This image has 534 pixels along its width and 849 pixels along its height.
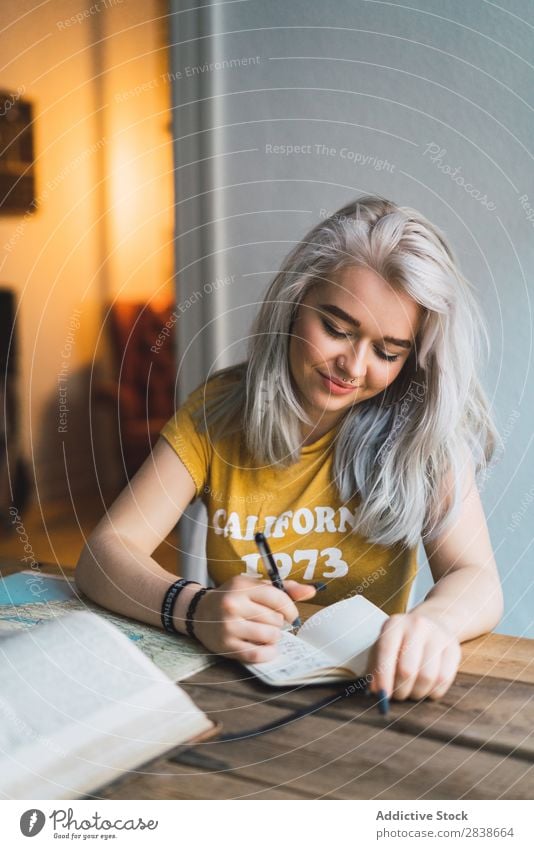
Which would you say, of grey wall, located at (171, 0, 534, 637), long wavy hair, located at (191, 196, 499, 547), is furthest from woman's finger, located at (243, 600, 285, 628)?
grey wall, located at (171, 0, 534, 637)

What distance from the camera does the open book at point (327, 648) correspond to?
0.48 metres

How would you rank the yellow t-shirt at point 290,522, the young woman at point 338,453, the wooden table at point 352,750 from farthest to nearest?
1. the yellow t-shirt at point 290,522
2. the young woman at point 338,453
3. the wooden table at point 352,750

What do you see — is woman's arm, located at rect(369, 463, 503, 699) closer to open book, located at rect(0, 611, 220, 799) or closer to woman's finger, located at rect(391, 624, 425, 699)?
woman's finger, located at rect(391, 624, 425, 699)

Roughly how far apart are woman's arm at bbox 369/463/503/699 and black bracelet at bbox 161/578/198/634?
15 centimetres

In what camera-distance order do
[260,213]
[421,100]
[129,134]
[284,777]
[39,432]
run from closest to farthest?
[284,777], [421,100], [260,213], [129,134], [39,432]

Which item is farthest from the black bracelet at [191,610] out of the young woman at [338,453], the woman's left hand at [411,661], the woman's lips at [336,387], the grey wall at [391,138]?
the grey wall at [391,138]

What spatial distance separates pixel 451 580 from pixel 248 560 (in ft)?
0.74

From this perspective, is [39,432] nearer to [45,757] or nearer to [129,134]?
[129,134]

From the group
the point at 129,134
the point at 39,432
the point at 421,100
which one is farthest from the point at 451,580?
the point at 39,432

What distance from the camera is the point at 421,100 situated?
0.90 meters

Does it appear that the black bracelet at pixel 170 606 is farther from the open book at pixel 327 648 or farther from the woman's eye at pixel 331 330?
the woman's eye at pixel 331 330

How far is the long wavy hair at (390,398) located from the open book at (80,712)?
12.3 inches

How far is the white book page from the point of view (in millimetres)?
494

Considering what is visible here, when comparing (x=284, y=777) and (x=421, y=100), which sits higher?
(x=421, y=100)
